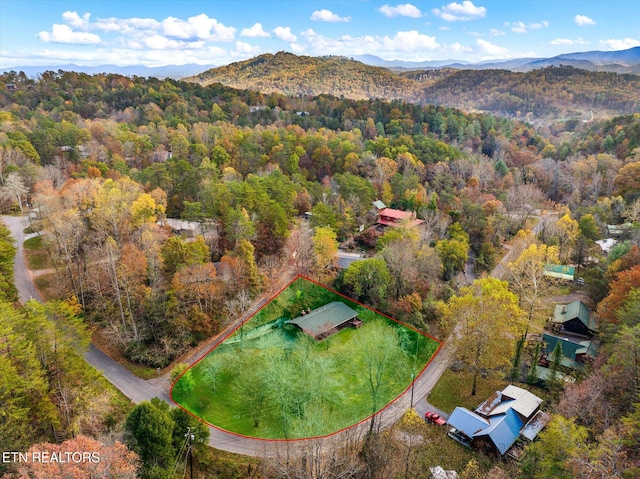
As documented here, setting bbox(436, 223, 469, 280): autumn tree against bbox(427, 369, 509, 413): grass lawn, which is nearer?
bbox(427, 369, 509, 413): grass lawn

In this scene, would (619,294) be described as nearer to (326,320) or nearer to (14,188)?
(326,320)

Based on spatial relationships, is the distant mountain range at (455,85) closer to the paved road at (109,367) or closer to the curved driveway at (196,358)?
the paved road at (109,367)

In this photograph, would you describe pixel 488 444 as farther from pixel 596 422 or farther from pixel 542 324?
pixel 542 324

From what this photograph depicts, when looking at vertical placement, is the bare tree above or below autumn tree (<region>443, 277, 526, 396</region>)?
above

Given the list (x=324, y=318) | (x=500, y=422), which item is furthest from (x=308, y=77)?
(x=500, y=422)

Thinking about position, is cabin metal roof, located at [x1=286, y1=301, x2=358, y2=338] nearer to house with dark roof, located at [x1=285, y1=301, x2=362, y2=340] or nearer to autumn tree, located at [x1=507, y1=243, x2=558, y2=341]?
house with dark roof, located at [x1=285, y1=301, x2=362, y2=340]

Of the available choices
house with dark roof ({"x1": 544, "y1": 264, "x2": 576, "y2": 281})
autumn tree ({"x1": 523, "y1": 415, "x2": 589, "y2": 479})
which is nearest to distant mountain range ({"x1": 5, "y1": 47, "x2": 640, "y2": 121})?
house with dark roof ({"x1": 544, "y1": 264, "x2": 576, "y2": 281})

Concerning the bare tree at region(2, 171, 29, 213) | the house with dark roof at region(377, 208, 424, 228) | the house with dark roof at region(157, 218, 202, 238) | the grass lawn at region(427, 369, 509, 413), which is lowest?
the grass lawn at region(427, 369, 509, 413)
